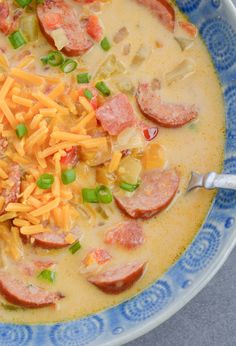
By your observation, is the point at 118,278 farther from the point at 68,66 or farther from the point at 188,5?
the point at 188,5

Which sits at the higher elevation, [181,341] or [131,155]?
[131,155]

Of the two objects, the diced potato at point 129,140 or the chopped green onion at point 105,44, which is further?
the chopped green onion at point 105,44

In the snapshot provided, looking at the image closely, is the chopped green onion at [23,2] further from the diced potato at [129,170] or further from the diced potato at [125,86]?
the diced potato at [129,170]

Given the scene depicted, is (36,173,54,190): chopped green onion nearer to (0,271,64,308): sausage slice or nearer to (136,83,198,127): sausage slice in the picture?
(0,271,64,308): sausage slice

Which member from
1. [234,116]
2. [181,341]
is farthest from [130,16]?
[181,341]

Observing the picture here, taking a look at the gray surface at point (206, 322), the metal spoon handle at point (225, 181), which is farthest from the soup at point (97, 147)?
the gray surface at point (206, 322)

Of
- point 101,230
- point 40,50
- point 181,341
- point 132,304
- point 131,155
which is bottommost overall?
point 181,341

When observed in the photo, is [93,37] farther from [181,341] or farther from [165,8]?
[181,341]
